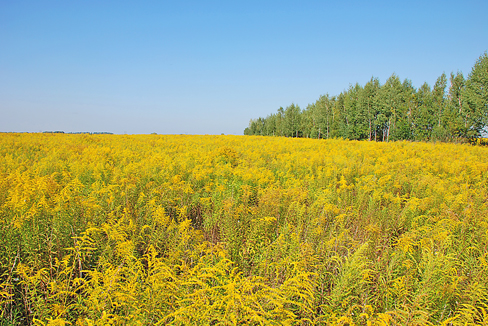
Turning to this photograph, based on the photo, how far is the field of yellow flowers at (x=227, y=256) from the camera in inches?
67.1

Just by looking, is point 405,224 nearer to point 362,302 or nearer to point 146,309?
point 362,302

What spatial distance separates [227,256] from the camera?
2.68 m

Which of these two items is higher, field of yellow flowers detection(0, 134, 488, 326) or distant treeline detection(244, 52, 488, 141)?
distant treeline detection(244, 52, 488, 141)

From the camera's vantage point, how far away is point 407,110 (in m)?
45.9

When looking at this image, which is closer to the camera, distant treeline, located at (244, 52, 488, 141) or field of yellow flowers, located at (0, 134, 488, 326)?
field of yellow flowers, located at (0, 134, 488, 326)

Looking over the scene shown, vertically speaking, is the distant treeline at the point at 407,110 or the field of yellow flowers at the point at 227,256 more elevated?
the distant treeline at the point at 407,110

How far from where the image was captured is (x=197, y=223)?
168 inches

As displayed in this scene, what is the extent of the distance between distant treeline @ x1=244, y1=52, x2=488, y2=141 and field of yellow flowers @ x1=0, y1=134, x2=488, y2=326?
1446 inches

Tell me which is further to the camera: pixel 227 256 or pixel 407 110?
pixel 407 110

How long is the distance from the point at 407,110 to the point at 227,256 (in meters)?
54.8

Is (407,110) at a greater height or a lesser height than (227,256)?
greater

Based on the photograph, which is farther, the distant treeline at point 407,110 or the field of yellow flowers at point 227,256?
the distant treeline at point 407,110

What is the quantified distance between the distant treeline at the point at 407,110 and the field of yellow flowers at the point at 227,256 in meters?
36.7

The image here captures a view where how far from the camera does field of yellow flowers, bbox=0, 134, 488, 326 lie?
1703mm
